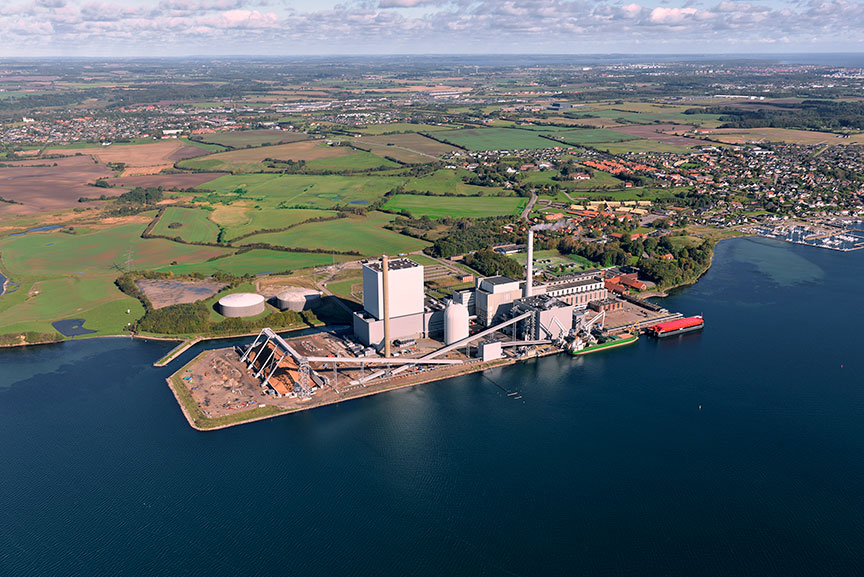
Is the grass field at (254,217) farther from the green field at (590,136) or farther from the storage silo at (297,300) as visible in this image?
the green field at (590,136)

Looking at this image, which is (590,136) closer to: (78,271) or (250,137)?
(250,137)

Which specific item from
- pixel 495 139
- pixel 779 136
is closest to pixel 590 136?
pixel 495 139

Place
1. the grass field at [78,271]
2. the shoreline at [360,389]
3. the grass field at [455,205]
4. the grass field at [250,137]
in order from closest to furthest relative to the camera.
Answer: the shoreline at [360,389] < the grass field at [78,271] < the grass field at [455,205] < the grass field at [250,137]

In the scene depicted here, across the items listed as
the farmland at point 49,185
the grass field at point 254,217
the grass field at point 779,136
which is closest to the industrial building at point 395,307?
the grass field at point 254,217

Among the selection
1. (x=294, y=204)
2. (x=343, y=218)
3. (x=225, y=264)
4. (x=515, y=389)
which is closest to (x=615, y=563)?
(x=515, y=389)

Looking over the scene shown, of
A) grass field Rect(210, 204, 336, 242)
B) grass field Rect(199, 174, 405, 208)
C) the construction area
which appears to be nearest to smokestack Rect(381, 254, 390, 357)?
the construction area

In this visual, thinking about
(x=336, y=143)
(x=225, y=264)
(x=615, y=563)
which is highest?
(x=336, y=143)

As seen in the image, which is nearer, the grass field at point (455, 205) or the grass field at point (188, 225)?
the grass field at point (188, 225)

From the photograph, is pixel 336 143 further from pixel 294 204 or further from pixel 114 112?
pixel 114 112
